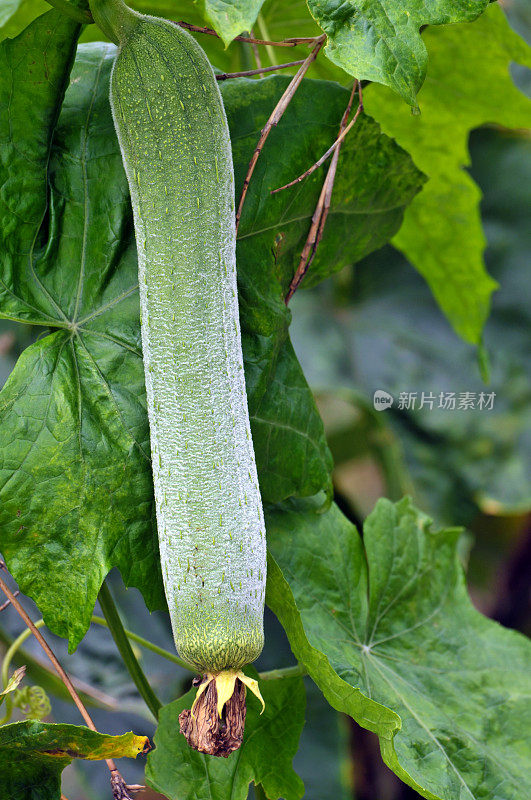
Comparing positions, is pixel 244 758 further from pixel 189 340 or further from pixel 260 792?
pixel 189 340

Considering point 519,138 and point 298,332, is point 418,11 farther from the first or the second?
point 519,138

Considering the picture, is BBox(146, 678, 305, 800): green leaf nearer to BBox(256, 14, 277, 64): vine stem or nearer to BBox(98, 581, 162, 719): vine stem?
BBox(98, 581, 162, 719): vine stem

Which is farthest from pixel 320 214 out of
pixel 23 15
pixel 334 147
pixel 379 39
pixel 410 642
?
pixel 410 642

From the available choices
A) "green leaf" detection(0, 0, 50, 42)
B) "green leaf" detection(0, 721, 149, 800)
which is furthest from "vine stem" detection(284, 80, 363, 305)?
"green leaf" detection(0, 721, 149, 800)

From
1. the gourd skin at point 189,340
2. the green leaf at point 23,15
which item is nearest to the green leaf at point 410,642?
the gourd skin at point 189,340

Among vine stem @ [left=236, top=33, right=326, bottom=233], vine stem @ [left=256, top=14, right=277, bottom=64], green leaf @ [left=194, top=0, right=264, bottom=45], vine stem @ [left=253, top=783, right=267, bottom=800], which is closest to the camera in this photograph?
green leaf @ [left=194, top=0, right=264, bottom=45]

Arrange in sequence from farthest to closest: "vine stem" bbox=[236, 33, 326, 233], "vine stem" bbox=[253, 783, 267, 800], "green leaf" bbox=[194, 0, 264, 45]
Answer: "vine stem" bbox=[253, 783, 267, 800] → "vine stem" bbox=[236, 33, 326, 233] → "green leaf" bbox=[194, 0, 264, 45]

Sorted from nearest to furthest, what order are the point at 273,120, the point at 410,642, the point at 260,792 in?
the point at 273,120 < the point at 260,792 < the point at 410,642

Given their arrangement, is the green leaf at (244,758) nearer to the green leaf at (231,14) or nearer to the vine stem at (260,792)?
the vine stem at (260,792)
